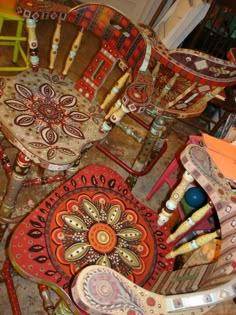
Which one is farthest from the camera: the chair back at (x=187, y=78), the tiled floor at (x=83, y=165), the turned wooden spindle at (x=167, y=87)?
the turned wooden spindle at (x=167, y=87)

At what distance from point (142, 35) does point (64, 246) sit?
2.97 feet

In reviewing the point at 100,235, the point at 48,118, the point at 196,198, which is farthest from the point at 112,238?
the point at 196,198

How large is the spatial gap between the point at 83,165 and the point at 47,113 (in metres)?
0.95

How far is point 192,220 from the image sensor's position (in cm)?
151

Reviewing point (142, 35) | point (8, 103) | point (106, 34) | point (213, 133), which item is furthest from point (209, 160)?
point (213, 133)

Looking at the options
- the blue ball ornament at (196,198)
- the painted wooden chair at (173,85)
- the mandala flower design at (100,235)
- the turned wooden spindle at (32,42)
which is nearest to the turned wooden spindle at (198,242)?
the mandala flower design at (100,235)

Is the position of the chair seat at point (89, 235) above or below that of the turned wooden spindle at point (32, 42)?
below

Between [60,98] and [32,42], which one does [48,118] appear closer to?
[60,98]

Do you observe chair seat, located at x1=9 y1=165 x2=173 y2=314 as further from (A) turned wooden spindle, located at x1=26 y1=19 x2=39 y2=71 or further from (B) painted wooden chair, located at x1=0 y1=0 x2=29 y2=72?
(B) painted wooden chair, located at x1=0 y1=0 x2=29 y2=72

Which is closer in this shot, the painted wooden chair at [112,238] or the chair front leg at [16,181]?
the painted wooden chair at [112,238]

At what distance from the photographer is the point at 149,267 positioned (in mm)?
1514

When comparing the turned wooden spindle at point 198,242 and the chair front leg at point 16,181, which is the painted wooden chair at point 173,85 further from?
the turned wooden spindle at point 198,242

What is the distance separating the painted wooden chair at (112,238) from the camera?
1285mm

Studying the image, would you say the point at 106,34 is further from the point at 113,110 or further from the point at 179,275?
the point at 179,275
